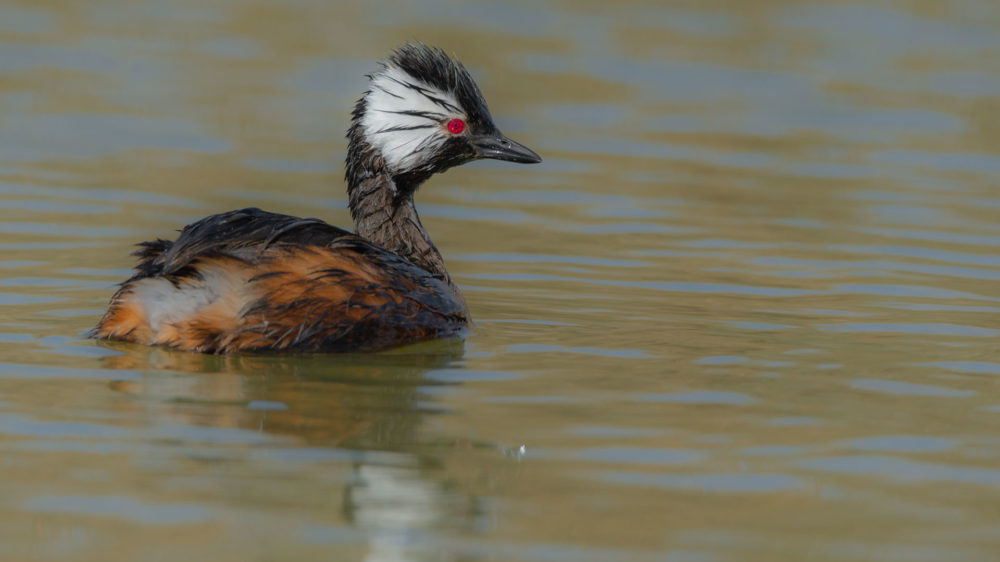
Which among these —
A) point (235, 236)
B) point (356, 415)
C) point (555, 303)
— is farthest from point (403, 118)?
point (356, 415)

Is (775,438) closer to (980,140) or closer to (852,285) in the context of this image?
(852,285)

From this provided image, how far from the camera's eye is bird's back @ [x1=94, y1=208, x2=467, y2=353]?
304 inches

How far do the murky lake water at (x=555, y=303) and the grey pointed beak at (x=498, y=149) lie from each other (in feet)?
2.77

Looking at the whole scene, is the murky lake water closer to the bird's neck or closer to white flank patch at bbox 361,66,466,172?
the bird's neck

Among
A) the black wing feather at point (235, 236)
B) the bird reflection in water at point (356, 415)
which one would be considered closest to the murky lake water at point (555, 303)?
the bird reflection in water at point (356, 415)

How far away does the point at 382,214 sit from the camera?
30.3ft

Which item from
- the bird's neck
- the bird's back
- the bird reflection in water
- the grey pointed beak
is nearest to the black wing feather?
the bird's back

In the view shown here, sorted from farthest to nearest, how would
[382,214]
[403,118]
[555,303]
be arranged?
[555,303]
[382,214]
[403,118]

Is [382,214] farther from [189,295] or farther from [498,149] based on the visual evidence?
[189,295]

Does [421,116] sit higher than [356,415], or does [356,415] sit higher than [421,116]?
[421,116]

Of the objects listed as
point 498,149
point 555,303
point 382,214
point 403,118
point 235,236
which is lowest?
point 555,303

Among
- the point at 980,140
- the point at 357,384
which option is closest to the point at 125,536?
the point at 357,384

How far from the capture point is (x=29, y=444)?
6.28 meters

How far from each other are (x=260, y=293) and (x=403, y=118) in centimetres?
172
